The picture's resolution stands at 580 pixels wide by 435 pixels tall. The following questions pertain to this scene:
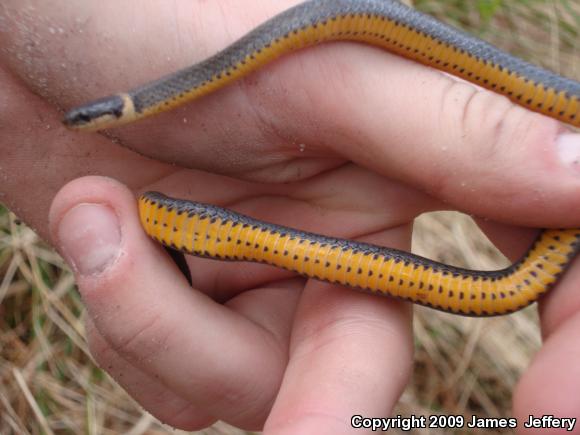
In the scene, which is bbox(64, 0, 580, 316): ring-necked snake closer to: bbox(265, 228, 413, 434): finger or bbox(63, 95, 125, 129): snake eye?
bbox(63, 95, 125, 129): snake eye

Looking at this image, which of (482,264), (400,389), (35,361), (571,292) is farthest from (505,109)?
(35,361)

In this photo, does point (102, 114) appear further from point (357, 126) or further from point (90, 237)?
point (357, 126)

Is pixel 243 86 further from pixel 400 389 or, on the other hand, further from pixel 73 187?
pixel 400 389

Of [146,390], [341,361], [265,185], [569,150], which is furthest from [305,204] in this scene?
[569,150]

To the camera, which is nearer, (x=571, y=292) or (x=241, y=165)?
(x=571, y=292)

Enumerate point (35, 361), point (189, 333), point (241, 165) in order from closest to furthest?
point (189, 333) < point (241, 165) < point (35, 361)

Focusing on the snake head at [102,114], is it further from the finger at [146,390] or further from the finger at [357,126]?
the finger at [146,390]

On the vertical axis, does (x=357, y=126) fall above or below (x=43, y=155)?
above

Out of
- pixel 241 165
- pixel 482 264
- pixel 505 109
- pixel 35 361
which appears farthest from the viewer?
pixel 482 264
